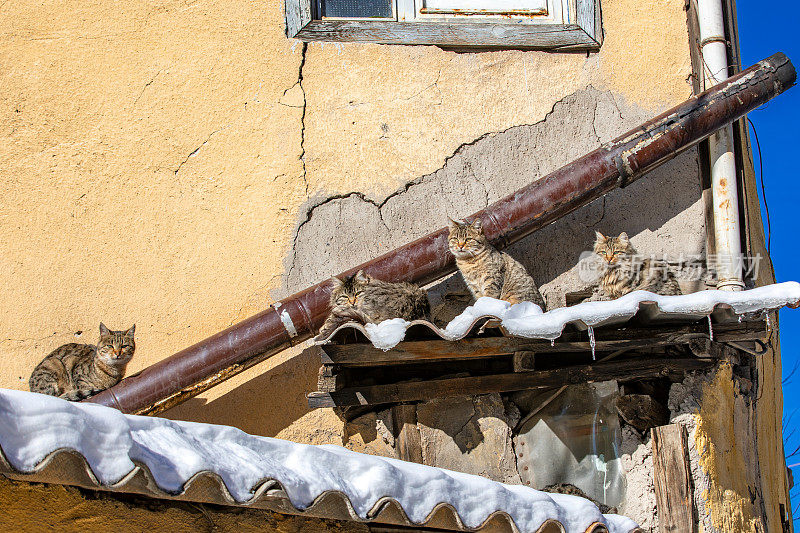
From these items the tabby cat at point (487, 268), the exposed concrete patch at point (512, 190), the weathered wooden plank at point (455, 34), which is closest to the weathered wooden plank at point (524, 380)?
the tabby cat at point (487, 268)

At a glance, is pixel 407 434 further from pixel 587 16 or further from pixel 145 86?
pixel 587 16

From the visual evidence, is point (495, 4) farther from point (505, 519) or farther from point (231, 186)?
point (505, 519)

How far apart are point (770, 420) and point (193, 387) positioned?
14.2ft

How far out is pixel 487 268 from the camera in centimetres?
505

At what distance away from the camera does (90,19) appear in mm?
5812

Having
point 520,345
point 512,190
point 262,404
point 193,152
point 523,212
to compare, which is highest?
point 193,152

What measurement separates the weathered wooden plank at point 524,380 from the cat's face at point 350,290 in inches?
21.6

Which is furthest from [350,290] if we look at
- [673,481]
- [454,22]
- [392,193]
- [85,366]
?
[454,22]

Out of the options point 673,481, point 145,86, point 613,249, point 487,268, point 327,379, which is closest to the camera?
point 327,379

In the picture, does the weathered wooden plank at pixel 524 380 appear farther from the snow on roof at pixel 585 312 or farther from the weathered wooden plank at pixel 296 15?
the weathered wooden plank at pixel 296 15

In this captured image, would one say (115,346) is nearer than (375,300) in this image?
No

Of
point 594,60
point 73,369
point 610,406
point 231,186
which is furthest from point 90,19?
point 610,406

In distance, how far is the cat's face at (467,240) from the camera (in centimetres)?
499

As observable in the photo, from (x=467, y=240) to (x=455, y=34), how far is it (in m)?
1.76
